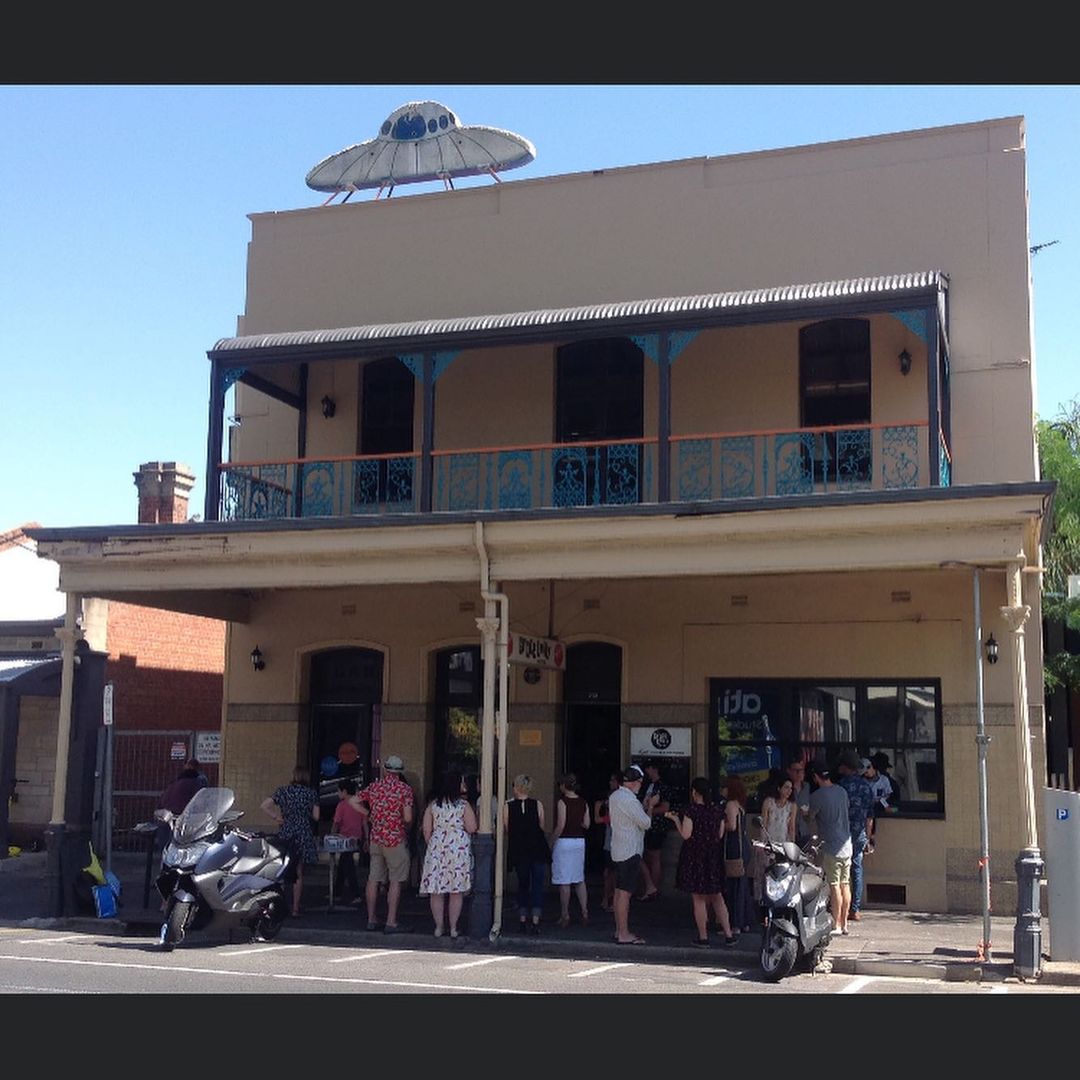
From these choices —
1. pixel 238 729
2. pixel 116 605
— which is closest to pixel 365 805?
pixel 238 729

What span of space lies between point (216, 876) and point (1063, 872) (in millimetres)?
7280

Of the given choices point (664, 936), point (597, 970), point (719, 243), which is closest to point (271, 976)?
point (597, 970)

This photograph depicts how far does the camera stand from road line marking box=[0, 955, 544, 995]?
32.6 ft

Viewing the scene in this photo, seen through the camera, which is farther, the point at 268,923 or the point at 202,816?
the point at 268,923

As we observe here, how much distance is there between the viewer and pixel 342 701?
17.9 m

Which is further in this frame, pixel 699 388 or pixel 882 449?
pixel 699 388

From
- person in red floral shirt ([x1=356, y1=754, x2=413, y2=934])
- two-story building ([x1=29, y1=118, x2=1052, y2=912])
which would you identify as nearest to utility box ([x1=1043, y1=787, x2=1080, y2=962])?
two-story building ([x1=29, y1=118, x2=1052, y2=912])

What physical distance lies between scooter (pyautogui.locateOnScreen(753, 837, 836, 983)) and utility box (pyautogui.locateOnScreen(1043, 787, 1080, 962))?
191cm

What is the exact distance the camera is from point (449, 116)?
18969 millimetres

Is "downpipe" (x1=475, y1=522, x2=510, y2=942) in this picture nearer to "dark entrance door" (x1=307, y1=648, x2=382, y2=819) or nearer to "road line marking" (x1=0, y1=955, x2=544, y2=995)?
"road line marking" (x1=0, y1=955, x2=544, y2=995)

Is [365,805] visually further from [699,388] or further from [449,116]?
[449,116]

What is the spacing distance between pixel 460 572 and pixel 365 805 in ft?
8.68

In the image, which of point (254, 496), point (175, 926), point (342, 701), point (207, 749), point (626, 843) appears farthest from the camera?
point (342, 701)

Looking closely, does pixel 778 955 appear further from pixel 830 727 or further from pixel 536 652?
pixel 536 652
